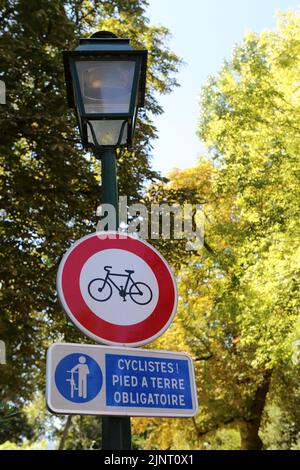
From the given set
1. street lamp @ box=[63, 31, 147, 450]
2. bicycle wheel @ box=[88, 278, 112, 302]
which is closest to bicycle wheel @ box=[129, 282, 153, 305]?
bicycle wheel @ box=[88, 278, 112, 302]

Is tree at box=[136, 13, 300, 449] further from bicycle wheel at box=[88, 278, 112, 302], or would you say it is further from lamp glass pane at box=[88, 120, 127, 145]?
bicycle wheel at box=[88, 278, 112, 302]

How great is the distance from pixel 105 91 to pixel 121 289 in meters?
1.45

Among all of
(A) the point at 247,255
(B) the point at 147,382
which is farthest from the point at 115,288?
(A) the point at 247,255

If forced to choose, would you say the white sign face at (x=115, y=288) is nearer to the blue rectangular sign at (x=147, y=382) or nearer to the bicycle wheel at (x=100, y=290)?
the bicycle wheel at (x=100, y=290)

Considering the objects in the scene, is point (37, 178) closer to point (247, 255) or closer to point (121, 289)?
point (247, 255)

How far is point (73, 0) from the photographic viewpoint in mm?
12281

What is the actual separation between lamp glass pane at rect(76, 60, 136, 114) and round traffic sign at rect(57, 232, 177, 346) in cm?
103

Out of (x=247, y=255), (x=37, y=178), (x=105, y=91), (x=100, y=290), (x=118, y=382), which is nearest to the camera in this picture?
(x=118, y=382)

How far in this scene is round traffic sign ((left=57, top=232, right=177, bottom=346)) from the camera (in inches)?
92.7

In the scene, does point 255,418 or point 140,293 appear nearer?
point 140,293

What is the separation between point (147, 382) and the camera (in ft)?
7.29

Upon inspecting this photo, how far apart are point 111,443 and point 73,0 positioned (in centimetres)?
1201

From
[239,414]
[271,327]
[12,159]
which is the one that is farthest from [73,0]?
[239,414]

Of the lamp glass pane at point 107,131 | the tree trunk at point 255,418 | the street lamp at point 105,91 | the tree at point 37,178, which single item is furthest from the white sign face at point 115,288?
the tree trunk at point 255,418
